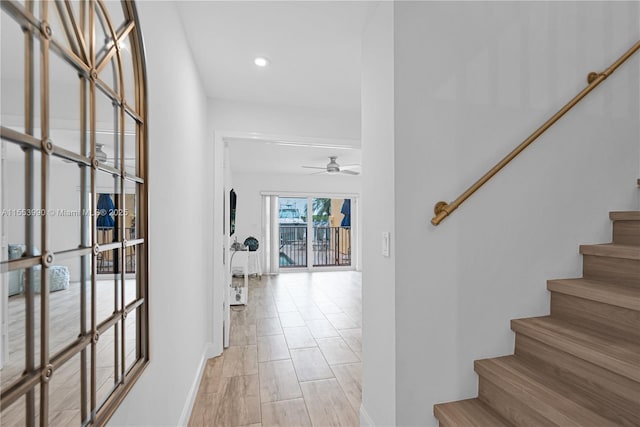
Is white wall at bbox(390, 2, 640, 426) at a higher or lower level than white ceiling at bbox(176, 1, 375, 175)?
lower

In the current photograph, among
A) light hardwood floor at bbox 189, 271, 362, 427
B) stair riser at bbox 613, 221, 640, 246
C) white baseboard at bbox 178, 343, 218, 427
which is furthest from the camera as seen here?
light hardwood floor at bbox 189, 271, 362, 427

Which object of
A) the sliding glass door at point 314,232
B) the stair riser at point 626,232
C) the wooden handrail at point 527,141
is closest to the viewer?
the wooden handrail at point 527,141

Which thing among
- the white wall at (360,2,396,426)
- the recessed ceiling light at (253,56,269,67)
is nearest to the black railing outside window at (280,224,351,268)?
the recessed ceiling light at (253,56,269,67)

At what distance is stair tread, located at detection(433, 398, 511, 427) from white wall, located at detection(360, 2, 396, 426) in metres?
0.23

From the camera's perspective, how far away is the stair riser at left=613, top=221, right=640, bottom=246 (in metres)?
1.73

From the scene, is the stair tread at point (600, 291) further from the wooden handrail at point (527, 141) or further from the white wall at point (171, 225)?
the white wall at point (171, 225)

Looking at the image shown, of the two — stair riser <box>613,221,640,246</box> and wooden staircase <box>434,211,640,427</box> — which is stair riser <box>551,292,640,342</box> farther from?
stair riser <box>613,221,640,246</box>

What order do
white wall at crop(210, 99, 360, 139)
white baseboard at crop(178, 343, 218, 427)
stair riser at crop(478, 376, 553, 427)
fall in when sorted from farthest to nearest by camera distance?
white wall at crop(210, 99, 360, 139)
white baseboard at crop(178, 343, 218, 427)
stair riser at crop(478, 376, 553, 427)

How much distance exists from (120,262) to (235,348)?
2497 millimetres

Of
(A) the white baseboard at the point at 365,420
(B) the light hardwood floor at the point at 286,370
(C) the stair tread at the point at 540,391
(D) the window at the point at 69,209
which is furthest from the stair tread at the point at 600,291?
(D) the window at the point at 69,209

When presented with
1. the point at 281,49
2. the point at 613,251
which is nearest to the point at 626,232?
the point at 613,251

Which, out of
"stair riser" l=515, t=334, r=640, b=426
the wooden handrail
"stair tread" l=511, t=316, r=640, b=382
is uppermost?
the wooden handrail

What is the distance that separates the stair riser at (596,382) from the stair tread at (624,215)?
0.85 metres

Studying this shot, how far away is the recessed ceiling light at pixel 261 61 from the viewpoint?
2.46 metres
